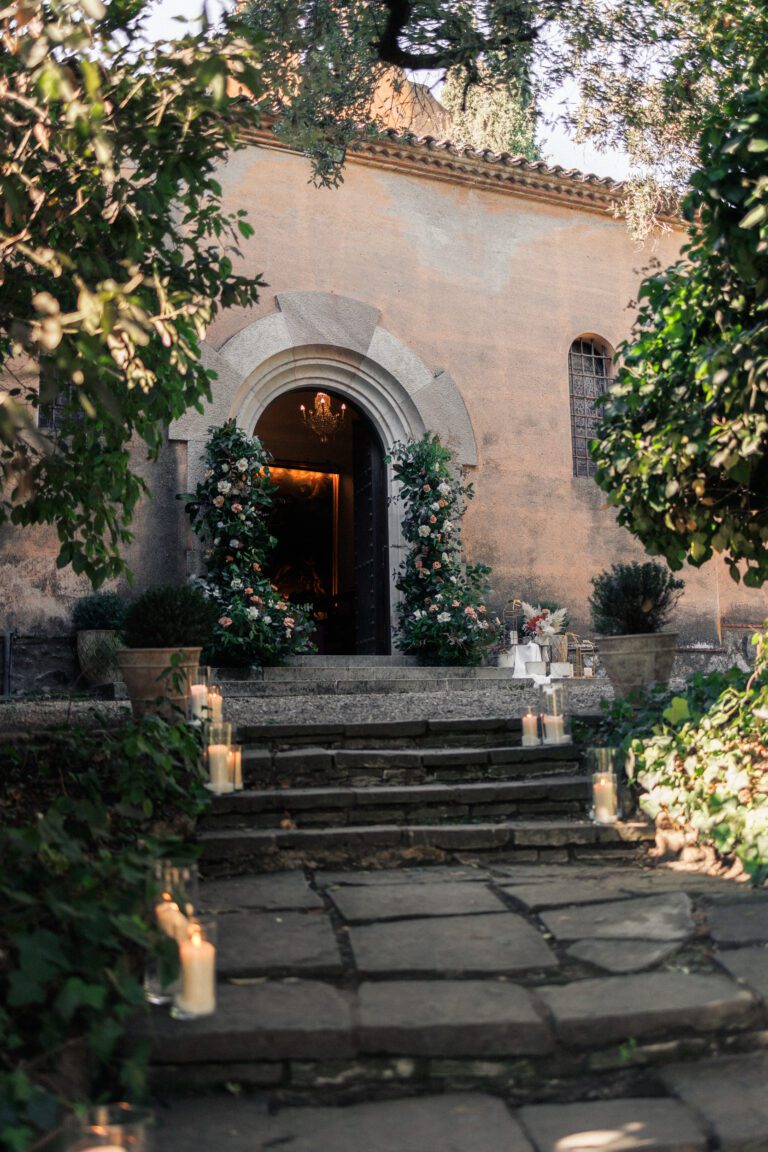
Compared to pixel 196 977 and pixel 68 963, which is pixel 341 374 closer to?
pixel 196 977

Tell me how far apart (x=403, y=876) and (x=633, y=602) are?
3.21 m

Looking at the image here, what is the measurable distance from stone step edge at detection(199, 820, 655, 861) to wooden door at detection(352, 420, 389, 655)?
19.7ft

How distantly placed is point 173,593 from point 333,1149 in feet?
13.7

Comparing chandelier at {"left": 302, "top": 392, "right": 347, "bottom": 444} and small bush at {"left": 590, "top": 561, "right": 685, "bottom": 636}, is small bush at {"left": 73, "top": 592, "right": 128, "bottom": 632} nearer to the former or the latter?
chandelier at {"left": 302, "top": 392, "right": 347, "bottom": 444}

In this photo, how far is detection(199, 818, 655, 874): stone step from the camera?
4250mm

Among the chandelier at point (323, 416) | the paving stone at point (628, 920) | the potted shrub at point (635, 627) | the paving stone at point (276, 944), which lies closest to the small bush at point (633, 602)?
the potted shrub at point (635, 627)

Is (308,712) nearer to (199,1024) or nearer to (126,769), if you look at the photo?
(126,769)

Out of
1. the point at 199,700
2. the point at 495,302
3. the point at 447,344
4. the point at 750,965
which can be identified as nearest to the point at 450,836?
the point at 750,965

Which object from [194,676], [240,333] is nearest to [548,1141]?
[194,676]

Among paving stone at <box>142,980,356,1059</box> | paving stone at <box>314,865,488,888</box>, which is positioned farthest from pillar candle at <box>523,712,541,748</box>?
paving stone at <box>142,980,356,1059</box>

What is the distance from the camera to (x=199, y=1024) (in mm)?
2588

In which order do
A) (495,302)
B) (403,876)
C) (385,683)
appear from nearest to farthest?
1. (403,876)
2. (385,683)
3. (495,302)

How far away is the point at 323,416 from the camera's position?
41.6 feet

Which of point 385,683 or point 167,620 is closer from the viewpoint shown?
point 167,620
